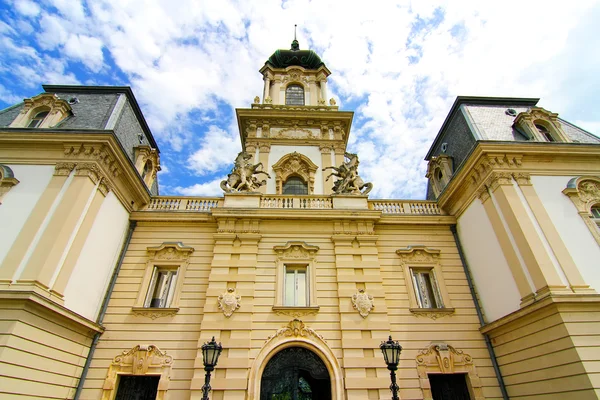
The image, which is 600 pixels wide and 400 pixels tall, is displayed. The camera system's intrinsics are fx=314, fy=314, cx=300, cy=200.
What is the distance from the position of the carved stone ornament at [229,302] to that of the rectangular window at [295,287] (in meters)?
1.76

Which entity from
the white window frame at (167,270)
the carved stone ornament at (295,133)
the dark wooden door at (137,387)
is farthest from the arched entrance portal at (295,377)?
the carved stone ornament at (295,133)

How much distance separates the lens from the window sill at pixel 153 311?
11477 millimetres

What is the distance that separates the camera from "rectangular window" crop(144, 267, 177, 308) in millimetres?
12055

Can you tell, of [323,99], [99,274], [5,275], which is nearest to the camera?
[5,275]

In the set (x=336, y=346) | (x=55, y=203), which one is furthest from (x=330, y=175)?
(x=55, y=203)

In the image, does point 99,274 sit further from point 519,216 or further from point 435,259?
point 519,216

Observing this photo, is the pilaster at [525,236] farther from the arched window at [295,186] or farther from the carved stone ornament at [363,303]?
the arched window at [295,186]

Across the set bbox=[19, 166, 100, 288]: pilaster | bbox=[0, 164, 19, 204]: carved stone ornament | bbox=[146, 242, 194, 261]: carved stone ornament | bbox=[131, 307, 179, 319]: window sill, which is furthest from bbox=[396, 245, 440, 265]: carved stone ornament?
bbox=[0, 164, 19, 204]: carved stone ornament

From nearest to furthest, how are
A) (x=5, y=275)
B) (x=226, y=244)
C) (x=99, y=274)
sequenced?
(x=5, y=275) < (x=99, y=274) < (x=226, y=244)

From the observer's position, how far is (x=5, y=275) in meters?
8.97

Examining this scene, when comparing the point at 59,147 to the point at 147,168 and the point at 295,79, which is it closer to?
the point at 147,168

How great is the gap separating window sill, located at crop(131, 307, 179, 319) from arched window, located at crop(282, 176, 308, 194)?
7.83m

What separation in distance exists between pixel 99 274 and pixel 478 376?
13875 millimetres

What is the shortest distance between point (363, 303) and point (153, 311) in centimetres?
768
